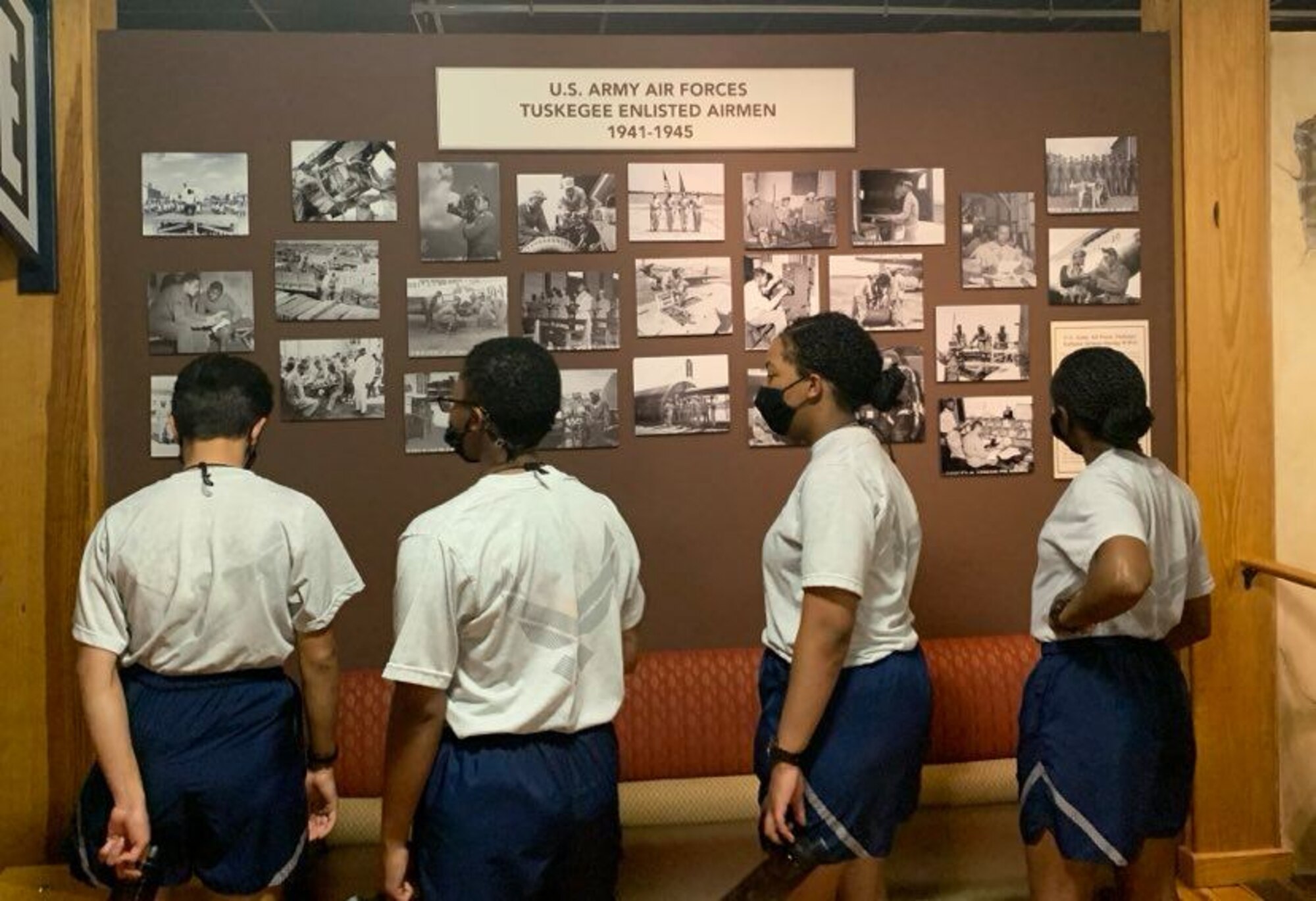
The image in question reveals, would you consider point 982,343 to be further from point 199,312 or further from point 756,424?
point 199,312

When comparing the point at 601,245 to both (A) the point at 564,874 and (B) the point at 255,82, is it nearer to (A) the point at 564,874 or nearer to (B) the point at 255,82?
(B) the point at 255,82

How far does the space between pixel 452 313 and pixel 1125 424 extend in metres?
1.92

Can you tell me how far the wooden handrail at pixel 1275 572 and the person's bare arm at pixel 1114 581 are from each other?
4.17ft

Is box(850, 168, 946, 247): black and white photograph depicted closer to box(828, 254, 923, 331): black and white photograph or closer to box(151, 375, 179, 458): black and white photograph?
box(828, 254, 923, 331): black and white photograph

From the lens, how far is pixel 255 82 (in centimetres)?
310

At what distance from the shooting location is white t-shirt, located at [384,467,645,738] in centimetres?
161

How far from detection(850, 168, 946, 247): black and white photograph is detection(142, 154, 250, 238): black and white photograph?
1.87 metres

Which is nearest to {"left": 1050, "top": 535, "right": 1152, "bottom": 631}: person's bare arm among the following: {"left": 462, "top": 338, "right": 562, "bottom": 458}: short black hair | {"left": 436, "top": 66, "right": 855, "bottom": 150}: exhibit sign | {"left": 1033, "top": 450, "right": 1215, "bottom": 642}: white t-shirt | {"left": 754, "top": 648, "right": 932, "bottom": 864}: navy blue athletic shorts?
{"left": 1033, "top": 450, "right": 1215, "bottom": 642}: white t-shirt

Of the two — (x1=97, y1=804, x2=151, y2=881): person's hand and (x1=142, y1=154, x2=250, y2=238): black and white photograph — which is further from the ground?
(x1=142, y1=154, x2=250, y2=238): black and white photograph

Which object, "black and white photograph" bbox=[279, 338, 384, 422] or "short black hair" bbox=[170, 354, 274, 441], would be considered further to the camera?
"black and white photograph" bbox=[279, 338, 384, 422]

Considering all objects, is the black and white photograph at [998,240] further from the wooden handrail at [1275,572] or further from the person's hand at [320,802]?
the person's hand at [320,802]

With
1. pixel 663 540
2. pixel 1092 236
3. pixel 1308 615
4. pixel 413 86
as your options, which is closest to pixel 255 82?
pixel 413 86

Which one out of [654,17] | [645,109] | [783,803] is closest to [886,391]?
[783,803]

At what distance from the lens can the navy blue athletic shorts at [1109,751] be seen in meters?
2.10
